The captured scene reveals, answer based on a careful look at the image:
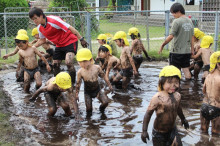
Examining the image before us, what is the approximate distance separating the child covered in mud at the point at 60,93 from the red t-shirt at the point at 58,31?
180cm

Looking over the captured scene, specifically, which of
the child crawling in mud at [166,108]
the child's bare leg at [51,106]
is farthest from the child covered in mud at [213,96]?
the child's bare leg at [51,106]

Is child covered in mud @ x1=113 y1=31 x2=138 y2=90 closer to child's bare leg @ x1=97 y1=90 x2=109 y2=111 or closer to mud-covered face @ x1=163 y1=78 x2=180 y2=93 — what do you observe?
child's bare leg @ x1=97 y1=90 x2=109 y2=111

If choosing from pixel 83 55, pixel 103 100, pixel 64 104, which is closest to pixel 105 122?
pixel 103 100

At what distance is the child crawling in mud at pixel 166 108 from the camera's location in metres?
4.05

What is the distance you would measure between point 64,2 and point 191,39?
15.6 meters

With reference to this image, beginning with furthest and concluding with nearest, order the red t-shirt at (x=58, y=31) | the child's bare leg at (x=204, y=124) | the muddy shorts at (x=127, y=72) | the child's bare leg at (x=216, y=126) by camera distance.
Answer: the muddy shorts at (x=127, y=72)
the red t-shirt at (x=58, y=31)
the child's bare leg at (x=204, y=124)
the child's bare leg at (x=216, y=126)

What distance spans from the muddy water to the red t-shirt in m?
1.45

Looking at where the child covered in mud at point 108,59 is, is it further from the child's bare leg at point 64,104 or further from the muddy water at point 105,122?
the child's bare leg at point 64,104

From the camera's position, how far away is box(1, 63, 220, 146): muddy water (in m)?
4.84

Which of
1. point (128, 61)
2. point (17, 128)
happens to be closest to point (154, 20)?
point (128, 61)

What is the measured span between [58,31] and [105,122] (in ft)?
9.75

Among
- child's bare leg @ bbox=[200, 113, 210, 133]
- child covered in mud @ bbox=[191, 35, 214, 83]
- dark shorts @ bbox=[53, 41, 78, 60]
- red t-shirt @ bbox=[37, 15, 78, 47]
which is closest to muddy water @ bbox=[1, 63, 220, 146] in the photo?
child's bare leg @ bbox=[200, 113, 210, 133]

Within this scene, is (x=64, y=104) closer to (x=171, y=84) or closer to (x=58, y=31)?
(x=58, y=31)

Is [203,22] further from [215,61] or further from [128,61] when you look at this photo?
[215,61]
